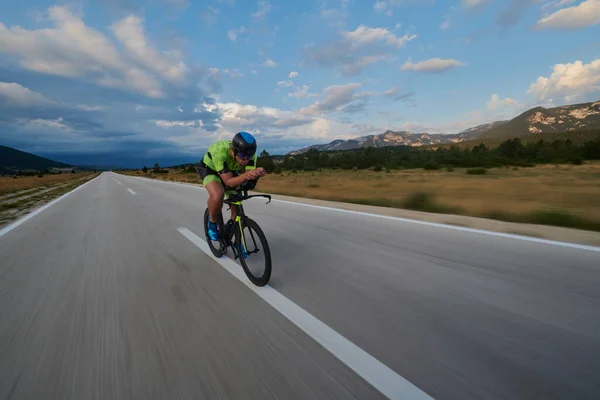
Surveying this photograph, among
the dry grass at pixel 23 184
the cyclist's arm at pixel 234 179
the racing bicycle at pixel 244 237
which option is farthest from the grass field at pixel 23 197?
the cyclist's arm at pixel 234 179

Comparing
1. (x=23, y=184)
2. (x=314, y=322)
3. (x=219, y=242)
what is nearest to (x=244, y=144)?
(x=219, y=242)

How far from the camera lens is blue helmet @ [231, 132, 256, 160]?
3.32 m

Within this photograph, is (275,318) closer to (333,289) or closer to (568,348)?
(333,289)

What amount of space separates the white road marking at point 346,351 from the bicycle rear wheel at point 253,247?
116 mm

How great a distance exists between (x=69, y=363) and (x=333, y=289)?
2.19 m

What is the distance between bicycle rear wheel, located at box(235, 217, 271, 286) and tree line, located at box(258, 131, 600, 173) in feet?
127

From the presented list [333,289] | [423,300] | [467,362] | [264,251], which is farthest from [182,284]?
[467,362]

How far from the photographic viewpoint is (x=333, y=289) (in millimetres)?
3121

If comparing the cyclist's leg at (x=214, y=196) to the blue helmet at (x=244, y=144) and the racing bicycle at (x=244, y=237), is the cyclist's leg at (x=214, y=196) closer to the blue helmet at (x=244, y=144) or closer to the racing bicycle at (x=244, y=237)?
the racing bicycle at (x=244, y=237)

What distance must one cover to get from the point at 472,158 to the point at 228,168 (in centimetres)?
5013

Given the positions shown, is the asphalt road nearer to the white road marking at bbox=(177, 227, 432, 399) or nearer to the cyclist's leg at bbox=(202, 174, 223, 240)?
the white road marking at bbox=(177, 227, 432, 399)

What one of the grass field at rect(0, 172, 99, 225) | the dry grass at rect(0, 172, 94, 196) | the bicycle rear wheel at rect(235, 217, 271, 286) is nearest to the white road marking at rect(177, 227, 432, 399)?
the bicycle rear wheel at rect(235, 217, 271, 286)

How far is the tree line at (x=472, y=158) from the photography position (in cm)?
4009

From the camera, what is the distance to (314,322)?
2441mm
